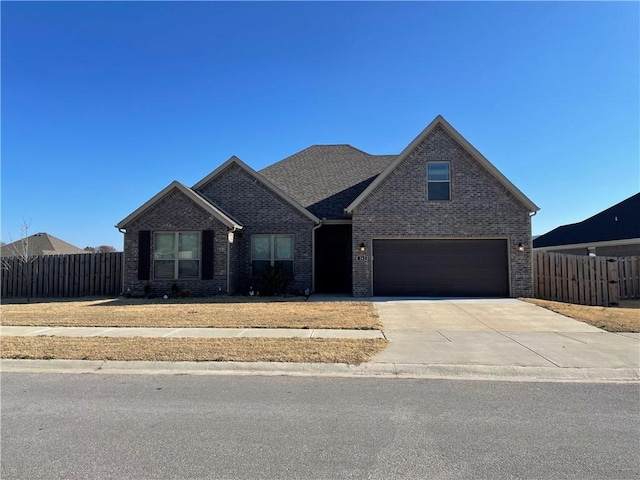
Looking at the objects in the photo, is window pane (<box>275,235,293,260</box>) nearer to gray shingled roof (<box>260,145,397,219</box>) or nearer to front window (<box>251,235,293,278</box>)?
front window (<box>251,235,293,278</box>)

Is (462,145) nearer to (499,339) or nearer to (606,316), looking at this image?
(606,316)

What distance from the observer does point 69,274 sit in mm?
17984

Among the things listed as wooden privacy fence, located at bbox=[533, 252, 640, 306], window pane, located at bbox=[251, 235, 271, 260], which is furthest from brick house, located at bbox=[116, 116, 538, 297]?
wooden privacy fence, located at bbox=[533, 252, 640, 306]

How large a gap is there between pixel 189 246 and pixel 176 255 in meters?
0.61

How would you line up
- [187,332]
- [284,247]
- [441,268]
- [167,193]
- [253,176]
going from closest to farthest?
1. [187,332]
2. [167,193]
3. [441,268]
4. [284,247]
5. [253,176]

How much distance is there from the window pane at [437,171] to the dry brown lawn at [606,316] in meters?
5.68

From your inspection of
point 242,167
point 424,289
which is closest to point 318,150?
point 242,167

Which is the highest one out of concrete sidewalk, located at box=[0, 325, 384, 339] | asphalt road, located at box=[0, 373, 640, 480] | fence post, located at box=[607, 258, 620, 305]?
fence post, located at box=[607, 258, 620, 305]

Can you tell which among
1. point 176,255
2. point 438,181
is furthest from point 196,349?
point 438,181

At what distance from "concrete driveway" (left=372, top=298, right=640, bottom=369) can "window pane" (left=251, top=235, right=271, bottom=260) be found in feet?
20.2

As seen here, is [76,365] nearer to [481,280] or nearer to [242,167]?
[242,167]

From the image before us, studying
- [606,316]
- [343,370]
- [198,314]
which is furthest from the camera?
[198,314]

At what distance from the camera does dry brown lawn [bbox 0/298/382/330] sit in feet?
34.3

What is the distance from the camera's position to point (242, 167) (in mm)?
18062
